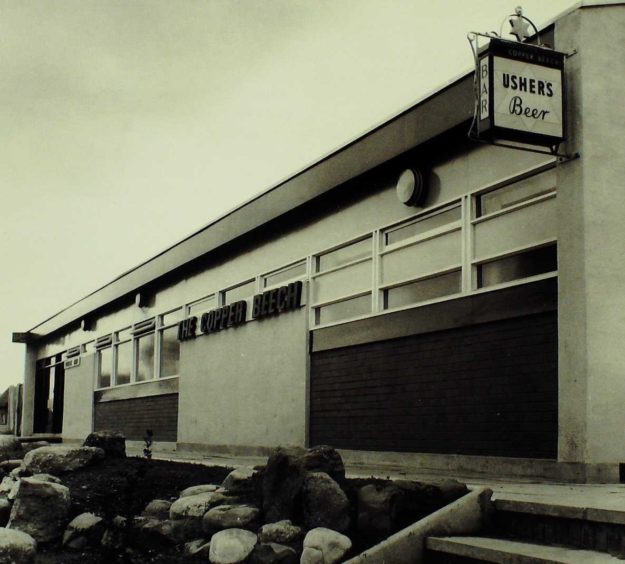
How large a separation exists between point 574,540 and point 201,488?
4115 millimetres

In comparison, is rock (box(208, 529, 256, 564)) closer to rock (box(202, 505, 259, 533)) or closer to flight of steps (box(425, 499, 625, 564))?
rock (box(202, 505, 259, 533))

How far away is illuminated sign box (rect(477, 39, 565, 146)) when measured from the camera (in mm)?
9742

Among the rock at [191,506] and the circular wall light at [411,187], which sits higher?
the circular wall light at [411,187]

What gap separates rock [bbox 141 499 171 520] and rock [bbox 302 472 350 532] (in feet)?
6.12

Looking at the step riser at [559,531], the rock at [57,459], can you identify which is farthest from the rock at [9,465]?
the step riser at [559,531]

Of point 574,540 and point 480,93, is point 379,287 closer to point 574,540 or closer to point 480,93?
point 480,93

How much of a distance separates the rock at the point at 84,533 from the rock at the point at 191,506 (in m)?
0.66

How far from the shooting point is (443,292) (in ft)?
40.1

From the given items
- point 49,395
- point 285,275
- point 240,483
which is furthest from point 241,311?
point 49,395

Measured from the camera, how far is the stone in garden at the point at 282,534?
7176 mm

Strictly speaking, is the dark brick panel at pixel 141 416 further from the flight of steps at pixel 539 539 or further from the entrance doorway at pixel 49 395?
the flight of steps at pixel 539 539

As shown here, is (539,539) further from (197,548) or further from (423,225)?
(423,225)

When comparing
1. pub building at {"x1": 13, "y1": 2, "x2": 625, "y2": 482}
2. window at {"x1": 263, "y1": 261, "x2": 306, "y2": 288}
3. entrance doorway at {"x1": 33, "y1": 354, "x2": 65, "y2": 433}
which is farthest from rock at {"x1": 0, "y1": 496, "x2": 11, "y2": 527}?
entrance doorway at {"x1": 33, "y1": 354, "x2": 65, "y2": 433}

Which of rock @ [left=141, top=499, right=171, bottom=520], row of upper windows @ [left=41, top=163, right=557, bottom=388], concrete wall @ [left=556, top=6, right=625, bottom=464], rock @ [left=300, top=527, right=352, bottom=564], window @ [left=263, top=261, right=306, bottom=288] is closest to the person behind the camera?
rock @ [left=300, top=527, right=352, bottom=564]
